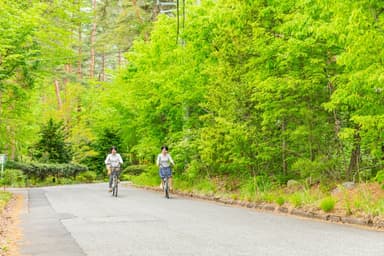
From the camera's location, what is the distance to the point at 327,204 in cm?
1177

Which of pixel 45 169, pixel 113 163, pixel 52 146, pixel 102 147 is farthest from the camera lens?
pixel 102 147

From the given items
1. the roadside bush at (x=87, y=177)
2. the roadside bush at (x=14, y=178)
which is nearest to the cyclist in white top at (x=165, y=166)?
the roadside bush at (x=14, y=178)

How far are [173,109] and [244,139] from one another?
7315 mm

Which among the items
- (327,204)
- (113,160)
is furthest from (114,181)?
(327,204)

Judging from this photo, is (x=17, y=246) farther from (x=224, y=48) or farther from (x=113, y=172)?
(x=113, y=172)

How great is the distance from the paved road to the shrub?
722 millimetres

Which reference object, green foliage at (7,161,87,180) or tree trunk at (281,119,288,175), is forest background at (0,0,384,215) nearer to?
tree trunk at (281,119,288,175)

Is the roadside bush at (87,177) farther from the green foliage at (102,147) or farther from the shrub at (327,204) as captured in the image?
the shrub at (327,204)

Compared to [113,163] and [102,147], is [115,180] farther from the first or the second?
[102,147]

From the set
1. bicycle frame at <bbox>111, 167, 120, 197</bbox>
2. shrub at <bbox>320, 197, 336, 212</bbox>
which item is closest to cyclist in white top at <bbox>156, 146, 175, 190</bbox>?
bicycle frame at <bbox>111, 167, 120, 197</bbox>

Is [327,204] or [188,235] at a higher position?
[327,204]

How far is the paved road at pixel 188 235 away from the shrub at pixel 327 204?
0.72 metres

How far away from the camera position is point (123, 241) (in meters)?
8.58

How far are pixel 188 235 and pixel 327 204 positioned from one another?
4095 mm
